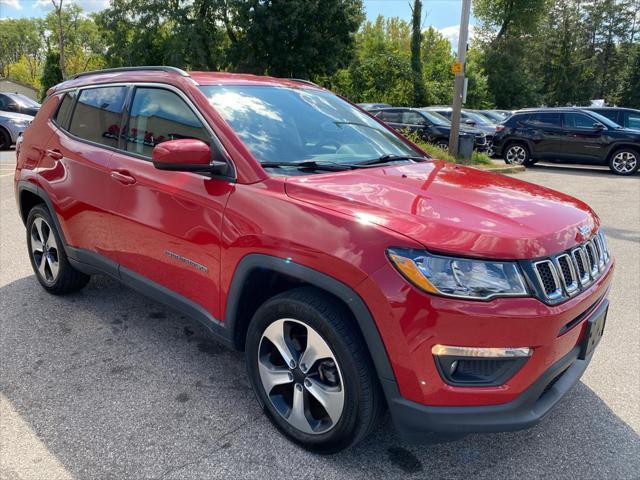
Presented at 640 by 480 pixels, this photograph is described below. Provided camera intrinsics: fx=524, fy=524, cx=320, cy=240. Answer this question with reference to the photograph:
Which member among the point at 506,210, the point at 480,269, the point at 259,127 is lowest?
the point at 480,269

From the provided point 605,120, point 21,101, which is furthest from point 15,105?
point 605,120

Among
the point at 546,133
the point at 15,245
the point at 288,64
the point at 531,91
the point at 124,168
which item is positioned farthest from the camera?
the point at 531,91

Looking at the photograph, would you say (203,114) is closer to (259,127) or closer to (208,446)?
(259,127)

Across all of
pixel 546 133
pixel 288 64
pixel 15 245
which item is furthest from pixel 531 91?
pixel 15 245

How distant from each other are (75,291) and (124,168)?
1.55 metres

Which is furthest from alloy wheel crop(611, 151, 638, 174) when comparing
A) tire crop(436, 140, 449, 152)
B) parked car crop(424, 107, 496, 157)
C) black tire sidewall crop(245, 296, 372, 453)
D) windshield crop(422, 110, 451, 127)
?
black tire sidewall crop(245, 296, 372, 453)

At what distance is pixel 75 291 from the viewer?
4.24m

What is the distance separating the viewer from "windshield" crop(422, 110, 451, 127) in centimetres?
1548

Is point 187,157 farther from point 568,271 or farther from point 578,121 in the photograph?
point 578,121

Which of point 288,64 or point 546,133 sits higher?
point 288,64

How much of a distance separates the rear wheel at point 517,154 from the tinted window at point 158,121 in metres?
13.2

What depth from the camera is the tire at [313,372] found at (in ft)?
7.00

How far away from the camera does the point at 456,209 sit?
2.23 metres

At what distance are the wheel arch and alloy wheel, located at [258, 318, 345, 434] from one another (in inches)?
7.9
